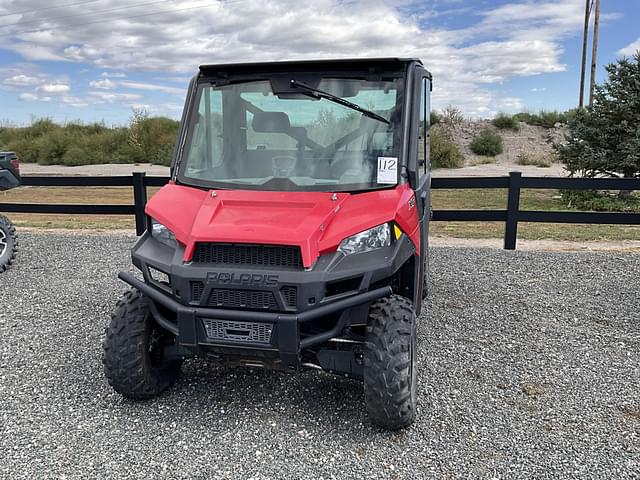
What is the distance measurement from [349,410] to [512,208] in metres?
5.96

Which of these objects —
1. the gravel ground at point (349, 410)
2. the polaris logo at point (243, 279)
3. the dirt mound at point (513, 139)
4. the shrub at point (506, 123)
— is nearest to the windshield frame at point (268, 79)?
the polaris logo at point (243, 279)

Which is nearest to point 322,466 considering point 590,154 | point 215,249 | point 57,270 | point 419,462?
point 419,462

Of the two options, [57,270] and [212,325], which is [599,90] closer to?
[57,270]

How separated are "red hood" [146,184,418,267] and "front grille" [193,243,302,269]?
0.05 meters

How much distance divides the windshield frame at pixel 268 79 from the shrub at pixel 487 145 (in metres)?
31.6

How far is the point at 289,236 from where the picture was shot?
3238 mm

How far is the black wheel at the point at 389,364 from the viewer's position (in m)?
3.32

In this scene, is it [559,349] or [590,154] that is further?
[590,154]

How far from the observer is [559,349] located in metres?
4.93

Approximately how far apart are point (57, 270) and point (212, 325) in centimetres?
532

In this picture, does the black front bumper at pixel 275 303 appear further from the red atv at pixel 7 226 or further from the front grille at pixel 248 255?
the red atv at pixel 7 226

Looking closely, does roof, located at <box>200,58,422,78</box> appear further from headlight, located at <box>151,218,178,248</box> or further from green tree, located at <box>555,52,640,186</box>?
green tree, located at <box>555,52,640,186</box>

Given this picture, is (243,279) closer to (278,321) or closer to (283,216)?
(278,321)

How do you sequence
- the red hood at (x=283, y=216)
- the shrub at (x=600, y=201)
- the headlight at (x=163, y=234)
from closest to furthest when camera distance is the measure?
the red hood at (x=283, y=216) < the headlight at (x=163, y=234) < the shrub at (x=600, y=201)
